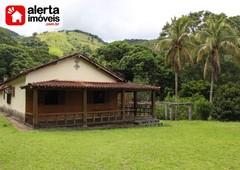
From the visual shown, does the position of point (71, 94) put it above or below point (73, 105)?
above

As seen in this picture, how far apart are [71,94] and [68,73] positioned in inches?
58.6

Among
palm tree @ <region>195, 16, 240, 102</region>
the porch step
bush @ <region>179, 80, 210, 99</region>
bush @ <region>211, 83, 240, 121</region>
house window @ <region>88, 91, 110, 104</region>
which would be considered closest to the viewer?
the porch step

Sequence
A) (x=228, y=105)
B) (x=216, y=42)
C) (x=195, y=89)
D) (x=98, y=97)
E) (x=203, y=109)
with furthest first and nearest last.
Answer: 1. (x=195, y=89)
2. (x=216, y=42)
3. (x=203, y=109)
4. (x=228, y=105)
5. (x=98, y=97)

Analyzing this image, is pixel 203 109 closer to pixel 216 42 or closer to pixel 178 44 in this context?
pixel 216 42

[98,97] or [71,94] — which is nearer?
[71,94]

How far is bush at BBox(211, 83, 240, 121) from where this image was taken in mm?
24156

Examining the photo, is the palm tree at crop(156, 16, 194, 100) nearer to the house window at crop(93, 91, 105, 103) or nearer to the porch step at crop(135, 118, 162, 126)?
the porch step at crop(135, 118, 162, 126)

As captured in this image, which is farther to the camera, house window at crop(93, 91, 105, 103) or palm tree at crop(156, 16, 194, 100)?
palm tree at crop(156, 16, 194, 100)

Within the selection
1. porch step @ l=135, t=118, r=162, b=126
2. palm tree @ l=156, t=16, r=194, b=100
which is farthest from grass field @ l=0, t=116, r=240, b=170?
palm tree @ l=156, t=16, r=194, b=100

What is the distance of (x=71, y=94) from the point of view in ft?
65.7

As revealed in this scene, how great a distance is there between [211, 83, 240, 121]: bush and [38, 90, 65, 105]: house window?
1351cm

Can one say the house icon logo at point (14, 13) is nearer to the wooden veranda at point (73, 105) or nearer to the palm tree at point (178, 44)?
the wooden veranda at point (73, 105)

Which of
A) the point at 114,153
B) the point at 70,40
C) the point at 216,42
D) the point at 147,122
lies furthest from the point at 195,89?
the point at 70,40

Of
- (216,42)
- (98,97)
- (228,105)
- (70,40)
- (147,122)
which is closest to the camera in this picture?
(147,122)
